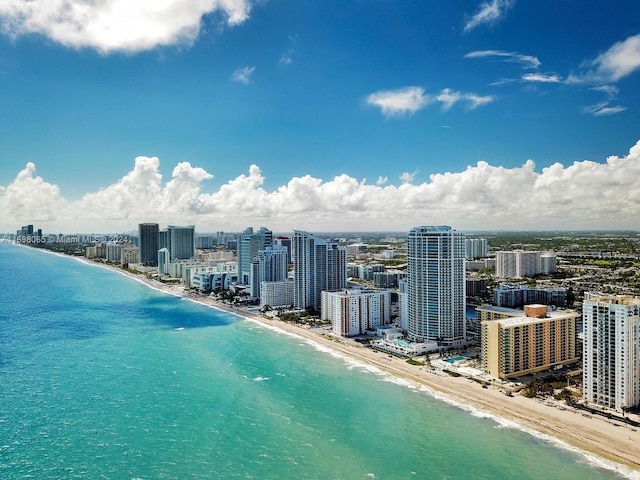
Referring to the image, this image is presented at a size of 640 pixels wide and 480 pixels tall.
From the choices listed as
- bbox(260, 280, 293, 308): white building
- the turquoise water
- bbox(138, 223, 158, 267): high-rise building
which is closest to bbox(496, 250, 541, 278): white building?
bbox(260, 280, 293, 308): white building

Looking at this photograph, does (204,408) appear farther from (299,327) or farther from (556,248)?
(556,248)

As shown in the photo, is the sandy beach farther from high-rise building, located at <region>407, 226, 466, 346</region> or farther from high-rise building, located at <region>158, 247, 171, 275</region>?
high-rise building, located at <region>158, 247, 171, 275</region>

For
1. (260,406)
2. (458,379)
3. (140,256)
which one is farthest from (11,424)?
(140,256)

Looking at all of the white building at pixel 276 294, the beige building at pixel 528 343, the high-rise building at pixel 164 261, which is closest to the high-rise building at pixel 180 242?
the high-rise building at pixel 164 261

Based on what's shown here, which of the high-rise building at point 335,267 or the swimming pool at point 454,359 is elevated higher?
the high-rise building at point 335,267

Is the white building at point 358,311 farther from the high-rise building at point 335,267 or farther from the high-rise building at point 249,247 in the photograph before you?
the high-rise building at point 249,247

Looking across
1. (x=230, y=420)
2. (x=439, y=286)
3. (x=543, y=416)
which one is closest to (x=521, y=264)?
(x=439, y=286)
